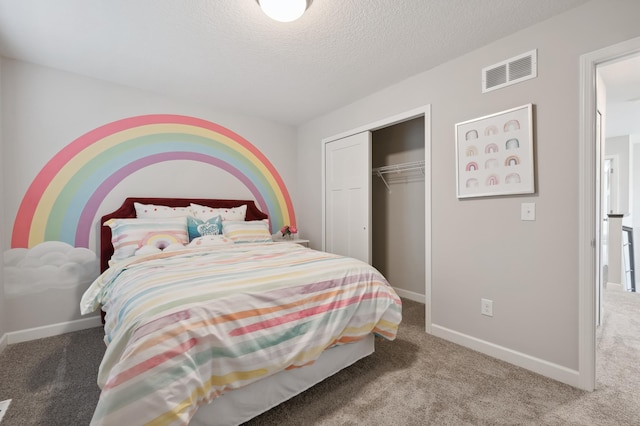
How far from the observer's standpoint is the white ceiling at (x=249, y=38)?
1.82 m

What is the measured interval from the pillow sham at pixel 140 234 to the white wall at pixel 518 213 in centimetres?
242

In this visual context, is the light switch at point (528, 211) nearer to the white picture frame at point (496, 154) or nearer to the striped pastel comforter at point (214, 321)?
the white picture frame at point (496, 154)

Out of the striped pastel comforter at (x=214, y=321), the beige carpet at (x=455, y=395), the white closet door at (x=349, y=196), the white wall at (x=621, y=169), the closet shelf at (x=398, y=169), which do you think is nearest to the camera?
the striped pastel comforter at (x=214, y=321)

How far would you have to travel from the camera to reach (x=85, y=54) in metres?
2.35

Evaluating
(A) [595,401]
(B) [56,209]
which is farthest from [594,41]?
(B) [56,209]

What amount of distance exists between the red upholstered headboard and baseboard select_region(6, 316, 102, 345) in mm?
514

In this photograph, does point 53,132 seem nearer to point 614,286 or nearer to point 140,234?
point 140,234

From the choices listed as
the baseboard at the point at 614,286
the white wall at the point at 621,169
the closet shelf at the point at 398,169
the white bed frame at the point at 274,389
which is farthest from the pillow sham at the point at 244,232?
the white wall at the point at 621,169

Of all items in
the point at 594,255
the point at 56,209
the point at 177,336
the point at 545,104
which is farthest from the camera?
the point at 56,209

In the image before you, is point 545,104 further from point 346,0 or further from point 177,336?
point 177,336

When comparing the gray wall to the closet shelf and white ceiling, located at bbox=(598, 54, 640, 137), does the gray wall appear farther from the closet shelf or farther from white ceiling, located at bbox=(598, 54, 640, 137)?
white ceiling, located at bbox=(598, 54, 640, 137)

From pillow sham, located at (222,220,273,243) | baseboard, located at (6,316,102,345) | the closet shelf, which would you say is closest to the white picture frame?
the closet shelf

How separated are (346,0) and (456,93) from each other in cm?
123

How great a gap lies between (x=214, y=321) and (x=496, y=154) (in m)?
2.23
